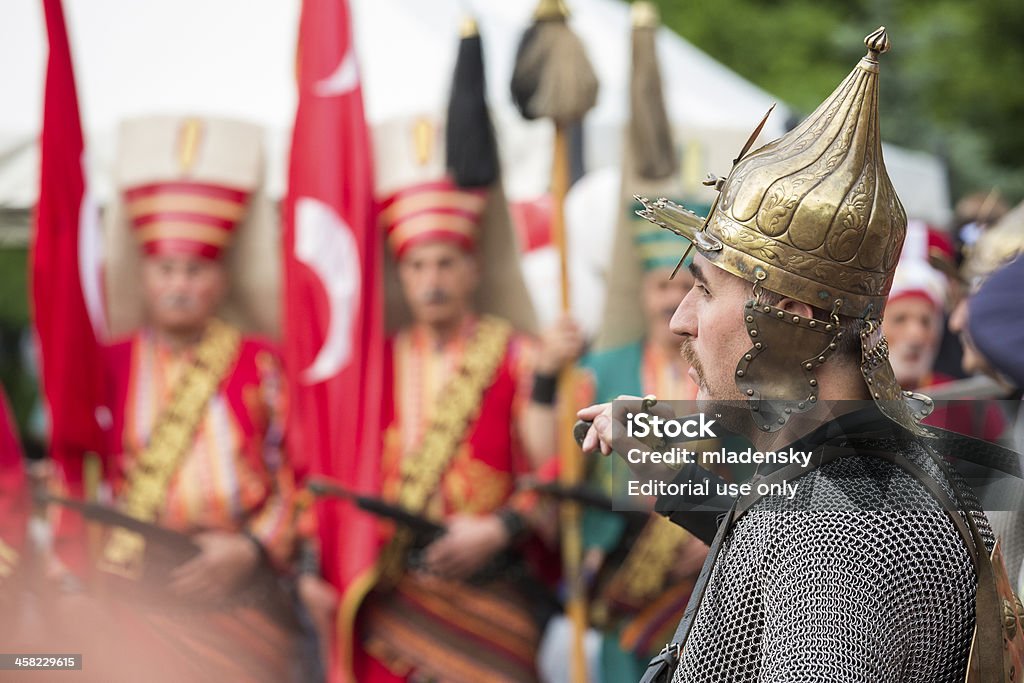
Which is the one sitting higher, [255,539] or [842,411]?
[842,411]

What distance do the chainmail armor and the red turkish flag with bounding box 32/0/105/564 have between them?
10.3 ft

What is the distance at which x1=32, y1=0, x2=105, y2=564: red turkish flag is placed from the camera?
176 inches

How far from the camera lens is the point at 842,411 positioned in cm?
197

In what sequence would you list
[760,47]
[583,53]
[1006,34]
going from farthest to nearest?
[1006,34] < [760,47] < [583,53]

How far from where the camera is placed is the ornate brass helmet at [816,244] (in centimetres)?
193

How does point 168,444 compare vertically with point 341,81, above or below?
below

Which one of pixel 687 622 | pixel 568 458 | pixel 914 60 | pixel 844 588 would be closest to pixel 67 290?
pixel 568 458

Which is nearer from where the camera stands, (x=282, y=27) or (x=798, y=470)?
(x=798, y=470)

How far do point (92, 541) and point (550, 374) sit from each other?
1.66m

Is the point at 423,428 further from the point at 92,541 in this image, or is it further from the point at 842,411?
the point at 842,411

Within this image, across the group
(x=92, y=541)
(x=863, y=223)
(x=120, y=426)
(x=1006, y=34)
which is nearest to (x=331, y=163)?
(x=120, y=426)

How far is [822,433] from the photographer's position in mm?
1963

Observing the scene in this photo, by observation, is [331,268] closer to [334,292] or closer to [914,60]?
[334,292]

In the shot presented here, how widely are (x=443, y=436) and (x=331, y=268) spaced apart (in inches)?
26.7
